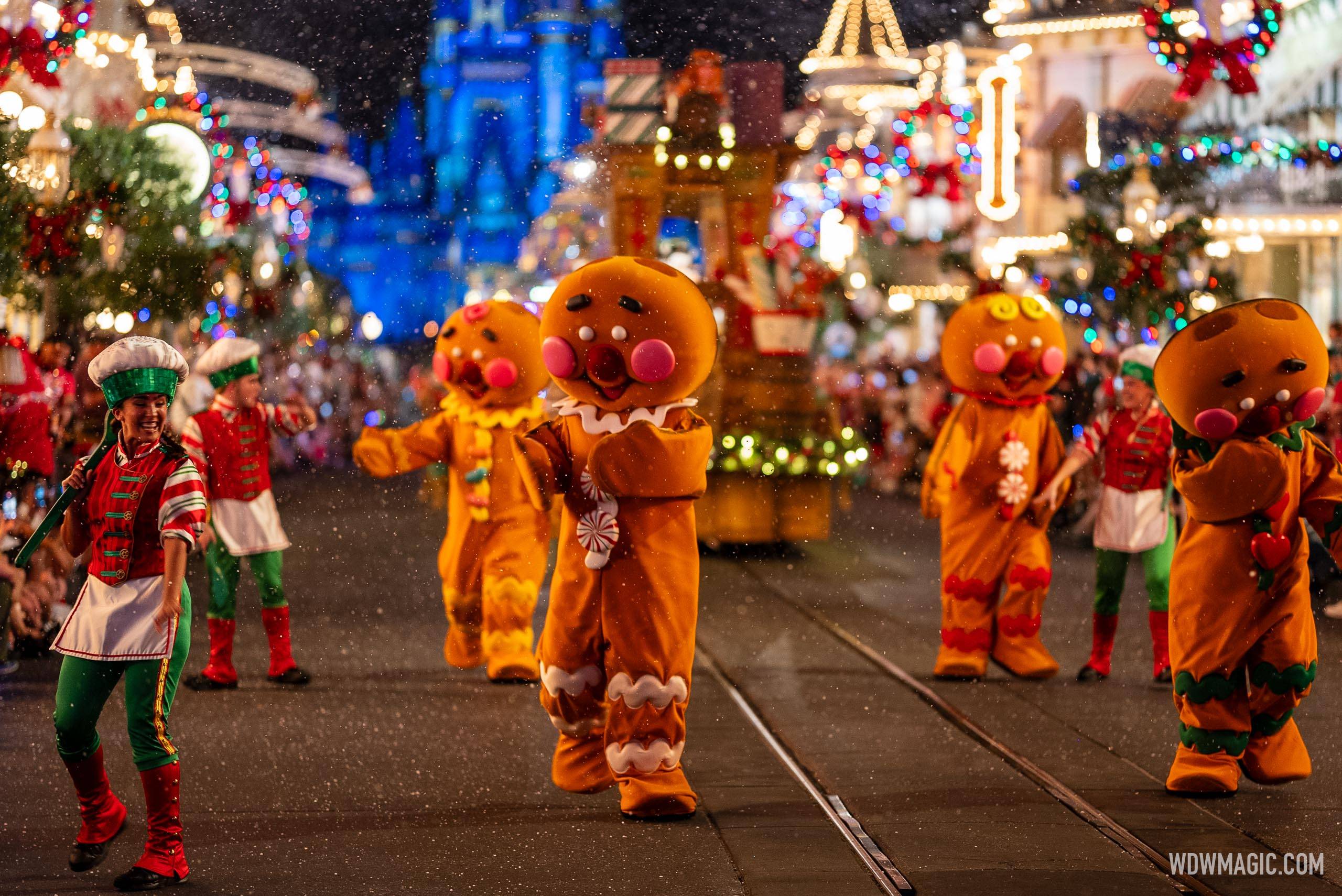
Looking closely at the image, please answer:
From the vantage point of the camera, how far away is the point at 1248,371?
19.7 feet

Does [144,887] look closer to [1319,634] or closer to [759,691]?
[759,691]

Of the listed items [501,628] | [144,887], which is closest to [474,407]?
[501,628]

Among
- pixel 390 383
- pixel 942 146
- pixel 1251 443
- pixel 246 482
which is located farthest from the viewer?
pixel 390 383

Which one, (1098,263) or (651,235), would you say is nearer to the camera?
(651,235)

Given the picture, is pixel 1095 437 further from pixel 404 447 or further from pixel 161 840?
pixel 161 840

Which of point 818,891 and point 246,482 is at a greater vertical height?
point 246,482

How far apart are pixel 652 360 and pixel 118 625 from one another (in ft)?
6.47

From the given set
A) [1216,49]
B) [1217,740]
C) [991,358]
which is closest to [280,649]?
[991,358]

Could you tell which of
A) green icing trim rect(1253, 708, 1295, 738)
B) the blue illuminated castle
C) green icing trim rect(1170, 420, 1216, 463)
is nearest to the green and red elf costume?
green icing trim rect(1170, 420, 1216, 463)

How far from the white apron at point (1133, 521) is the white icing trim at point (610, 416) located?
3112mm

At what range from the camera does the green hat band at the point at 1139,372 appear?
8.54 m

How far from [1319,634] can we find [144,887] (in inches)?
301

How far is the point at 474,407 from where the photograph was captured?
8.63 meters

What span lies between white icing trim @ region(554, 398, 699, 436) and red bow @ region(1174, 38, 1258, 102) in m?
6.03
